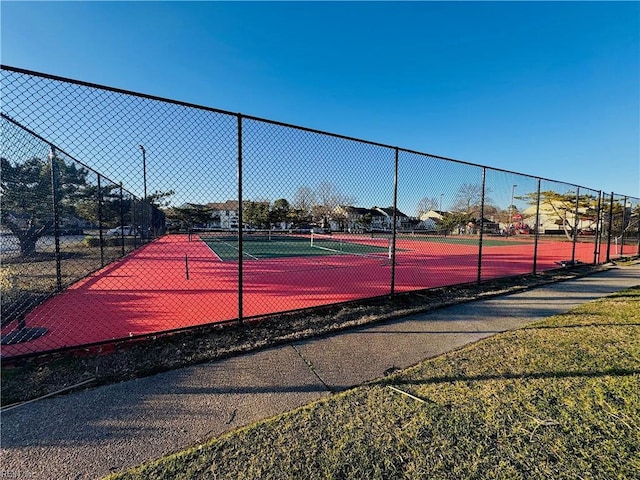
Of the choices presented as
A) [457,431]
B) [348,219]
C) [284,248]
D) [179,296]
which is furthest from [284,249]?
[457,431]

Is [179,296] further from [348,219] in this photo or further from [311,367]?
[348,219]

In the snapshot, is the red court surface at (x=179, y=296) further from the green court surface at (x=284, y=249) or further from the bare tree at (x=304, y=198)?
the green court surface at (x=284, y=249)

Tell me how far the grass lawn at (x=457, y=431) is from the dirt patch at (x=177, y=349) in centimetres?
133

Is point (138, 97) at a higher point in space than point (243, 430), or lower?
higher

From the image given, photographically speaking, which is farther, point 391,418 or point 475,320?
point 475,320

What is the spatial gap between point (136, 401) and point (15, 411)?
0.82 meters

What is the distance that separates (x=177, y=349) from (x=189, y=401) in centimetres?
109

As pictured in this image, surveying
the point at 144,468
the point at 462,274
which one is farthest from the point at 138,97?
the point at 462,274

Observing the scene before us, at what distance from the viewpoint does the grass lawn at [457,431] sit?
161 centimetres

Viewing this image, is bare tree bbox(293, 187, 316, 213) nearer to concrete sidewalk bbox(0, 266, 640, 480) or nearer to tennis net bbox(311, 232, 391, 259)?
concrete sidewalk bbox(0, 266, 640, 480)

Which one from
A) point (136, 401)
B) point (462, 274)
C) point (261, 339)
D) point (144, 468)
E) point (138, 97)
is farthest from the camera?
point (462, 274)

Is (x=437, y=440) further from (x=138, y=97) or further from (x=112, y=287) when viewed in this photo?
(x=112, y=287)

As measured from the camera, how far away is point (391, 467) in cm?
162

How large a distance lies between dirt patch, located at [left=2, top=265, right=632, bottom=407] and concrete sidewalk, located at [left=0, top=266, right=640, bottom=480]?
0.18 m
